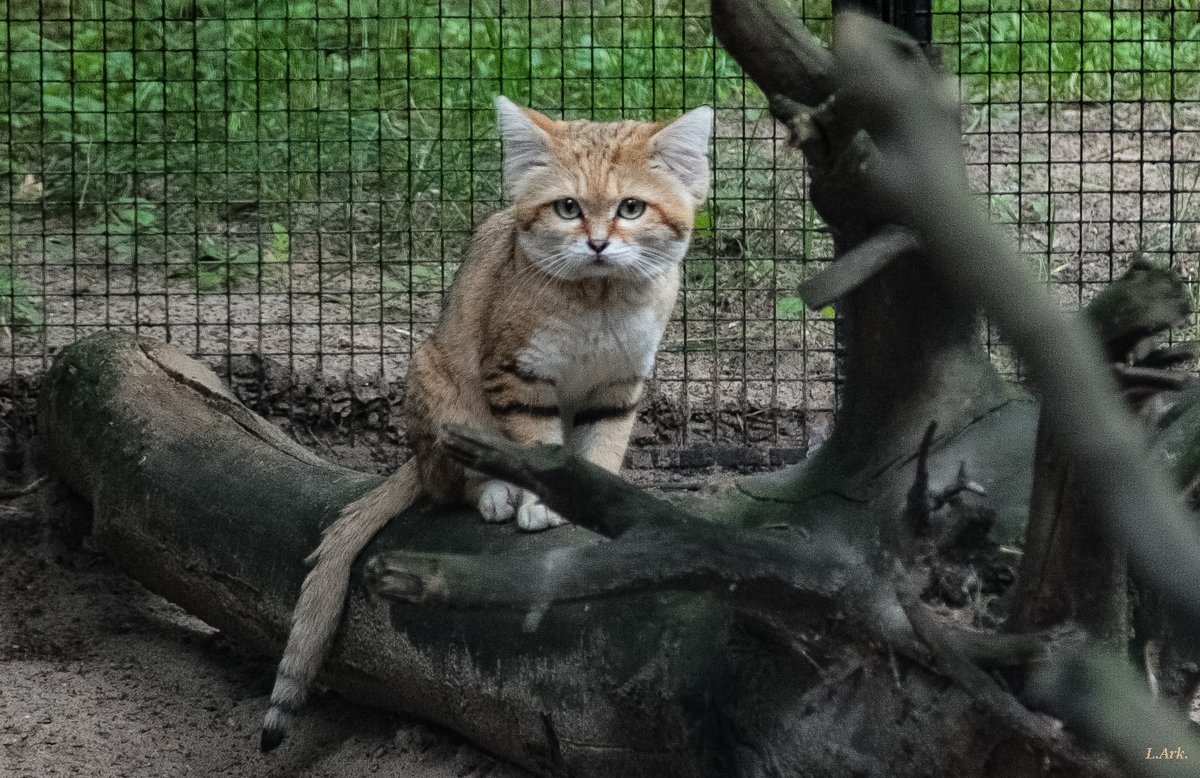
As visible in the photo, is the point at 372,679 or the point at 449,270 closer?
the point at 372,679

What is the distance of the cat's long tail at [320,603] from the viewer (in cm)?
317

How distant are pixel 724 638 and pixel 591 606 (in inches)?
11.5

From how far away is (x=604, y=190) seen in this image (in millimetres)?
3574

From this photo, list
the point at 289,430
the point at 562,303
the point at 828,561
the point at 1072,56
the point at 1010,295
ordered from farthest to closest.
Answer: the point at 1072,56 < the point at 289,430 < the point at 562,303 < the point at 828,561 < the point at 1010,295

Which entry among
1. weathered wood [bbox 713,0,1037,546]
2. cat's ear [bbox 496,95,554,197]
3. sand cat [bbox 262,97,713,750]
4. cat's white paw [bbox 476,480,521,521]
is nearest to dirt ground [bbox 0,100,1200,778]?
cat's white paw [bbox 476,480,521,521]

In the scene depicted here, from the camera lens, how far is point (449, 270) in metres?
5.93

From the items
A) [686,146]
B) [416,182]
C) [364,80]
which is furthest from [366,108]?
[686,146]

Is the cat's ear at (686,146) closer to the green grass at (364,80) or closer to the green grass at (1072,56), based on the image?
the green grass at (364,80)

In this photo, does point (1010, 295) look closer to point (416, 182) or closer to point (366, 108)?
point (366, 108)

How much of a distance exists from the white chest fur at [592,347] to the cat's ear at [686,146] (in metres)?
0.36

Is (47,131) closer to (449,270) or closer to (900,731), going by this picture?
(449,270)

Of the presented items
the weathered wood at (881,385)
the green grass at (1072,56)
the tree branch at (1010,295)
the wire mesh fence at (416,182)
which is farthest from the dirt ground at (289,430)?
the tree branch at (1010,295)

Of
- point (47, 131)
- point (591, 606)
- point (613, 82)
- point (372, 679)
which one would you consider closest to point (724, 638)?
point (591, 606)

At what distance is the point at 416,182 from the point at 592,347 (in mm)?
2793
